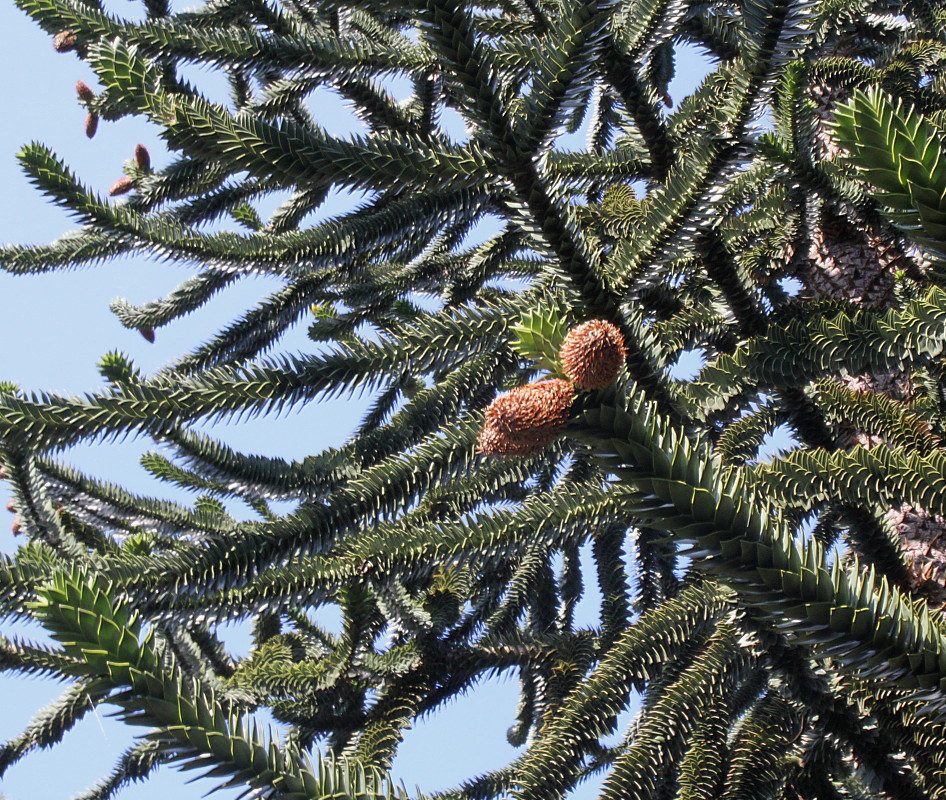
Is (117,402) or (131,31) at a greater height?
(131,31)

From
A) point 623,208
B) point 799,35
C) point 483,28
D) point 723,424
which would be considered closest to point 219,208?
point 483,28

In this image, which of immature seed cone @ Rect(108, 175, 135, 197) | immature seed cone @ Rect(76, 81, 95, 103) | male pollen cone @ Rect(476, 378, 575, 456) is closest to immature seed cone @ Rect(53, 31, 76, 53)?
immature seed cone @ Rect(76, 81, 95, 103)

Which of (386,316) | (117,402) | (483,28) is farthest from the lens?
(386,316)

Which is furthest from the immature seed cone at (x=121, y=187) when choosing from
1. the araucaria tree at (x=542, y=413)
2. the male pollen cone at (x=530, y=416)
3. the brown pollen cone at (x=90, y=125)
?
the male pollen cone at (x=530, y=416)

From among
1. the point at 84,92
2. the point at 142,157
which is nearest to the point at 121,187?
the point at 142,157

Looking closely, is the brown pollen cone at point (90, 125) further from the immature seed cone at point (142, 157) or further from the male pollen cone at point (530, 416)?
the male pollen cone at point (530, 416)

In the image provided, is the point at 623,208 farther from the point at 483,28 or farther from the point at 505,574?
the point at 505,574

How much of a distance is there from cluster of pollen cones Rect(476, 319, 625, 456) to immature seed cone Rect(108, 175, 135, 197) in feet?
10.9

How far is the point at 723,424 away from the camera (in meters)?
3.00

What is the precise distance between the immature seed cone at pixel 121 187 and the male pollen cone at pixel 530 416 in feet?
10.8

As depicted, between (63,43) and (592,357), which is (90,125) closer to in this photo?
(63,43)

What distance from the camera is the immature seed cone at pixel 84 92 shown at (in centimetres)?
405

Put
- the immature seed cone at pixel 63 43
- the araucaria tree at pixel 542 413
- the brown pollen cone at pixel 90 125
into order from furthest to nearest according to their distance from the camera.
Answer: the brown pollen cone at pixel 90 125 → the immature seed cone at pixel 63 43 → the araucaria tree at pixel 542 413

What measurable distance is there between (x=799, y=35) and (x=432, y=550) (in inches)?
57.3
